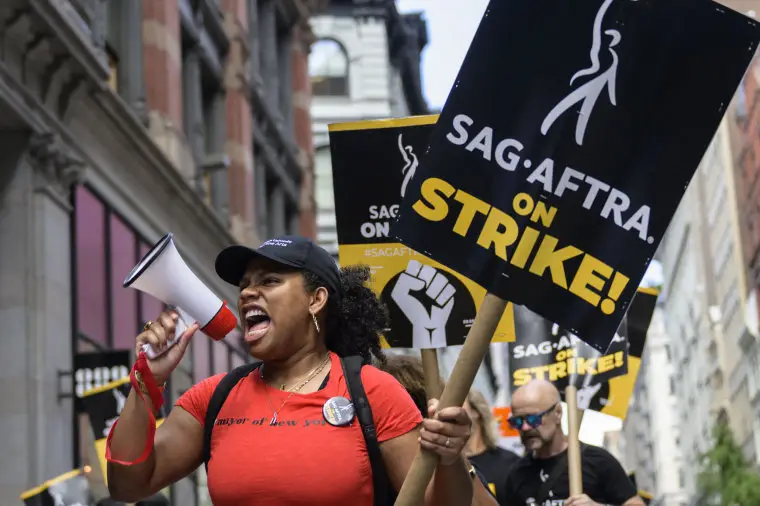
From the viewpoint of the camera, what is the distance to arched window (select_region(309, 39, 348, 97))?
54188 mm

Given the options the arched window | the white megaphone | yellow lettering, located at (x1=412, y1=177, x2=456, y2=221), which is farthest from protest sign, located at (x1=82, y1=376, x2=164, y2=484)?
the arched window

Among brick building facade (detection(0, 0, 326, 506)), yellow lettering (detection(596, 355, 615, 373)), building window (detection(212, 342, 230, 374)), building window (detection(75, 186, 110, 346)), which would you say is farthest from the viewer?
building window (detection(212, 342, 230, 374))

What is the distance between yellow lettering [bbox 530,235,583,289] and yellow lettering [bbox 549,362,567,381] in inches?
232

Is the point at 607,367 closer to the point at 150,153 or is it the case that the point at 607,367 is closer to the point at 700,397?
the point at 150,153

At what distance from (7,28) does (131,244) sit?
5.35 metres

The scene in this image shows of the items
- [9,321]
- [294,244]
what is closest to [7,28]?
[9,321]

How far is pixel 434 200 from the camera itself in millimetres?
4672

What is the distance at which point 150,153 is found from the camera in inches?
797

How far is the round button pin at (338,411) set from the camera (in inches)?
180

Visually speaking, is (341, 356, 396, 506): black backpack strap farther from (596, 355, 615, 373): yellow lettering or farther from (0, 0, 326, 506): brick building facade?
(0, 0, 326, 506): brick building facade

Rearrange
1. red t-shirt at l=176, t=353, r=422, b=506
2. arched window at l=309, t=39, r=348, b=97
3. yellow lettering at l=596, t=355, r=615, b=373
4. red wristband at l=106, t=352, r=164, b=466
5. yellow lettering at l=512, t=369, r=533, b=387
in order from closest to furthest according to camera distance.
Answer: red t-shirt at l=176, t=353, r=422, b=506 → red wristband at l=106, t=352, r=164, b=466 → yellow lettering at l=512, t=369, r=533, b=387 → yellow lettering at l=596, t=355, r=615, b=373 → arched window at l=309, t=39, r=348, b=97

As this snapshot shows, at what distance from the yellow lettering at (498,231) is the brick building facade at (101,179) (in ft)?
36.3

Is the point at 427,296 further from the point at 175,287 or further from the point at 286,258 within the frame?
the point at 175,287

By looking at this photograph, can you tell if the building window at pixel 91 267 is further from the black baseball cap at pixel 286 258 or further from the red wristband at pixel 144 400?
the red wristband at pixel 144 400
